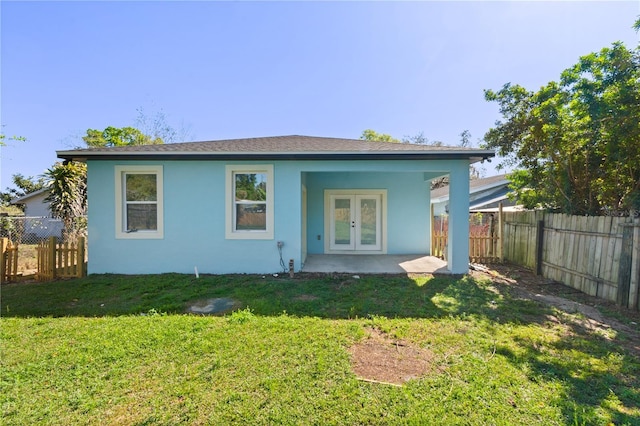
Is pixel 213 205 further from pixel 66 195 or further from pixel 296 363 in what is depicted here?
pixel 66 195

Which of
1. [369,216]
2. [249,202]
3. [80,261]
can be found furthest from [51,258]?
[369,216]

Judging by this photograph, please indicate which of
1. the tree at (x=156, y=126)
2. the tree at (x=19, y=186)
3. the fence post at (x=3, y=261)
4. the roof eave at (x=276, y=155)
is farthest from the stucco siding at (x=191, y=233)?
the tree at (x=19, y=186)

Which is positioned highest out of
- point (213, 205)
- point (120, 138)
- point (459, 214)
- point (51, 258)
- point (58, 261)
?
point (120, 138)

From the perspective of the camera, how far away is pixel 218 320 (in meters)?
4.32

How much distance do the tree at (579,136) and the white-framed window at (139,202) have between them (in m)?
9.75

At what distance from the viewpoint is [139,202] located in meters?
7.35

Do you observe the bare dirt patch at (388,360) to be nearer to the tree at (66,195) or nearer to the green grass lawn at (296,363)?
the green grass lawn at (296,363)

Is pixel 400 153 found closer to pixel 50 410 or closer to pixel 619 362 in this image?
pixel 619 362

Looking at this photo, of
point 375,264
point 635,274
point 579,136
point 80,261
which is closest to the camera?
point 635,274

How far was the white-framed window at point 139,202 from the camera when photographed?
23.8 feet

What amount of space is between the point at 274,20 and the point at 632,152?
1023cm

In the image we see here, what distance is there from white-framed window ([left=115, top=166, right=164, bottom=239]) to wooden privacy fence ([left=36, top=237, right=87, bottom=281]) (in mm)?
1036

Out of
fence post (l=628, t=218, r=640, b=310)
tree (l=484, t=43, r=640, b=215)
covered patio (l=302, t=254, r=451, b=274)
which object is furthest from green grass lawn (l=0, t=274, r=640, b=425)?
tree (l=484, t=43, r=640, b=215)

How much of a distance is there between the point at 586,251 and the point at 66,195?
1817 cm
